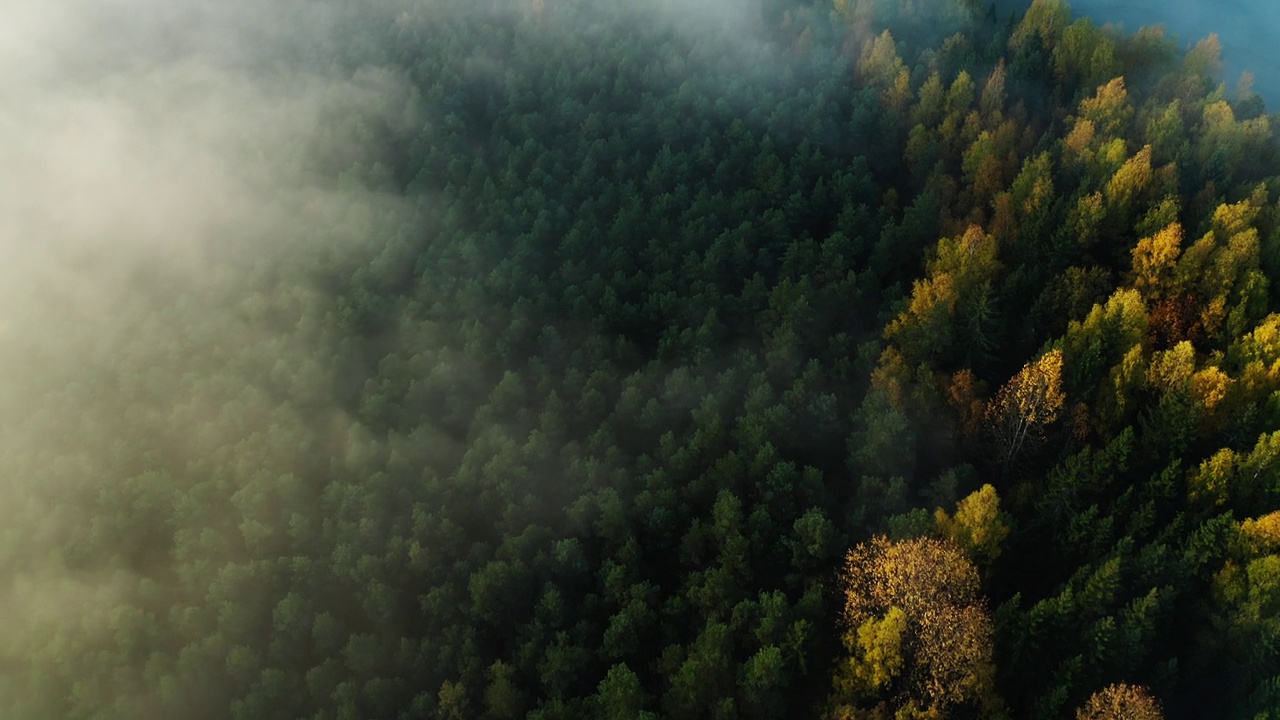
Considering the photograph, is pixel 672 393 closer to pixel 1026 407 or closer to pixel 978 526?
pixel 978 526

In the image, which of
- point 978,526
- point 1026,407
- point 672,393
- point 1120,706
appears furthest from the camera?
point 672,393

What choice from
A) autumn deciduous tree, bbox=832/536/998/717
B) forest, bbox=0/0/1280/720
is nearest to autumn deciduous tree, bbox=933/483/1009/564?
forest, bbox=0/0/1280/720

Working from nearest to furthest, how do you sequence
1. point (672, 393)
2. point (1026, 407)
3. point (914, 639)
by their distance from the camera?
point (914, 639) < point (1026, 407) < point (672, 393)

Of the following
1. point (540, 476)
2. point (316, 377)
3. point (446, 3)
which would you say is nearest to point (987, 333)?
point (540, 476)

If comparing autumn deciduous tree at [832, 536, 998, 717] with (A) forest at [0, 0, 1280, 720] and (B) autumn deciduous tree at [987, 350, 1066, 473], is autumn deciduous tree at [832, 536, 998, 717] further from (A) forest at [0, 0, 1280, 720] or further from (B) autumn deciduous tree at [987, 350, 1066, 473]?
(B) autumn deciduous tree at [987, 350, 1066, 473]

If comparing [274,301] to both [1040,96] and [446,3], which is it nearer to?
[446,3]

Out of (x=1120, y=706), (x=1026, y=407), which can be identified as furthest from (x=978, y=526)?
(x=1120, y=706)
